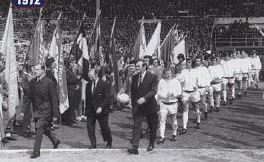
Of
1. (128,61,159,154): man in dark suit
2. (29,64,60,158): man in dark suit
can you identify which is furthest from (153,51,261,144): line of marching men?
(29,64,60,158): man in dark suit

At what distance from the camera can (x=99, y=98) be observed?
33.4 feet

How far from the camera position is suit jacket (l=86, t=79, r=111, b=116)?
10156 millimetres

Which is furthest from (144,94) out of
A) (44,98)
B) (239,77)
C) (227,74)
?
(239,77)

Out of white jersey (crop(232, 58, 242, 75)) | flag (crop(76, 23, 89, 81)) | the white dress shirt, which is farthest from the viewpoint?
white jersey (crop(232, 58, 242, 75))

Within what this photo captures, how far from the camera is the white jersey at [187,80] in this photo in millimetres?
12797

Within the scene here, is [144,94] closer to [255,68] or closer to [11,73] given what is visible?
[11,73]

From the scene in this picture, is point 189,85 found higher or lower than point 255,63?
lower

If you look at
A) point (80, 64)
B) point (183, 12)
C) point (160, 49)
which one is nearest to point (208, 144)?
point (80, 64)

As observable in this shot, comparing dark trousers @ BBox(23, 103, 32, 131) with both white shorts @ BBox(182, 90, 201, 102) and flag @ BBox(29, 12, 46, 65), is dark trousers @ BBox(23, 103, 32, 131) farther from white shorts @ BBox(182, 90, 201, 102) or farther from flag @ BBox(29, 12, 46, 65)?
white shorts @ BBox(182, 90, 201, 102)

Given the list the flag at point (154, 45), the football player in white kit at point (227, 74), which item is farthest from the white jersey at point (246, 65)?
the flag at point (154, 45)

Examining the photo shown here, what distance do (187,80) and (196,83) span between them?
1.03 feet

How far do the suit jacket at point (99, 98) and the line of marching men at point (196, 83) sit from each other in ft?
4.82

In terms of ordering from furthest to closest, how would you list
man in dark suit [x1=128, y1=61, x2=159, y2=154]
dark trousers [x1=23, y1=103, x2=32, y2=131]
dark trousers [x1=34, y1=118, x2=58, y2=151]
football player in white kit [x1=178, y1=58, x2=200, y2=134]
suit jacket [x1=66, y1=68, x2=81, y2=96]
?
1. suit jacket [x1=66, y1=68, x2=81, y2=96]
2. football player in white kit [x1=178, y1=58, x2=200, y2=134]
3. dark trousers [x1=23, y1=103, x2=32, y2=131]
4. man in dark suit [x1=128, y1=61, x2=159, y2=154]
5. dark trousers [x1=34, y1=118, x2=58, y2=151]

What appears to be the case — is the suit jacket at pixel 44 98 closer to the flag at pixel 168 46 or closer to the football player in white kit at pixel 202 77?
the football player in white kit at pixel 202 77
